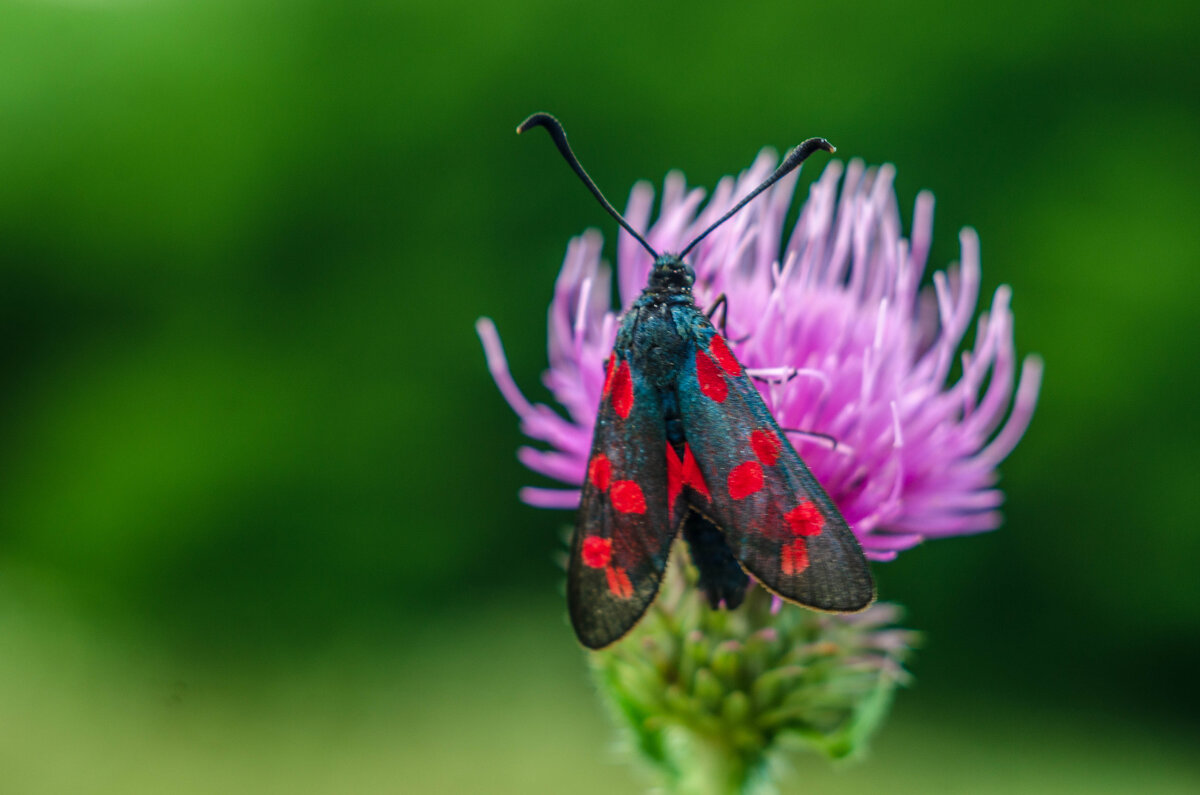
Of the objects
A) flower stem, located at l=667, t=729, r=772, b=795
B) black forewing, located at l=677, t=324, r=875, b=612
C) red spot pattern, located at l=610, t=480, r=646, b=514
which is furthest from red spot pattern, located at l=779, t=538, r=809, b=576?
flower stem, located at l=667, t=729, r=772, b=795

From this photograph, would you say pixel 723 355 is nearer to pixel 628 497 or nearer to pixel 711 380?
pixel 711 380

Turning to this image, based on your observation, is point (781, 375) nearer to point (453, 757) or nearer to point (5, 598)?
point (453, 757)

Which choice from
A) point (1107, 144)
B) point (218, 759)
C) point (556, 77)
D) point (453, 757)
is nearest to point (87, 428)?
point (218, 759)

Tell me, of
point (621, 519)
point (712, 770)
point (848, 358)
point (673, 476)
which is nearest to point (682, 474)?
point (673, 476)

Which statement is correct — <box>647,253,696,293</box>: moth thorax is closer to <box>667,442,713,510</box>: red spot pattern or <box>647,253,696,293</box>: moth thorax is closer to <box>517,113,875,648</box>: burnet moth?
<box>517,113,875,648</box>: burnet moth

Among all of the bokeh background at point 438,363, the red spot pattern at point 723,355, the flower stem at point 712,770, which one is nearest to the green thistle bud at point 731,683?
the flower stem at point 712,770
